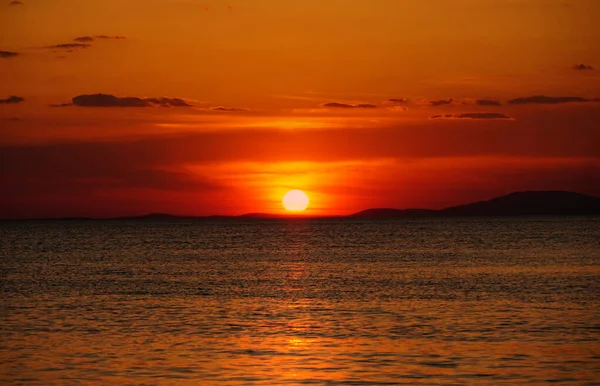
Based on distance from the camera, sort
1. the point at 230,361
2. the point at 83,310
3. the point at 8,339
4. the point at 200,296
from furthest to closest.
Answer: the point at 200,296
the point at 83,310
the point at 8,339
the point at 230,361

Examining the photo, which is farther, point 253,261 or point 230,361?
point 253,261

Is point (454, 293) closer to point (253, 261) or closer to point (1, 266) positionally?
point (253, 261)

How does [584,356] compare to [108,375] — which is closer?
[108,375]

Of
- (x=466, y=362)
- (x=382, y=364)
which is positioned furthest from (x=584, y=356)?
(x=382, y=364)

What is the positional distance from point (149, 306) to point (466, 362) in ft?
76.4

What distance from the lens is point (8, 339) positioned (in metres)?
38.4

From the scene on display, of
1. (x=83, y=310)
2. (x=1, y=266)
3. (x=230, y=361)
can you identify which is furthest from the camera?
(x=1, y=266)

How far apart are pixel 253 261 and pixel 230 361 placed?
63741mm

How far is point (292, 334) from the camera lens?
1542 inches

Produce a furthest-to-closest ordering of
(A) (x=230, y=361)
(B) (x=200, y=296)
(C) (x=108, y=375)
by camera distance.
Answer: (B) (x=200, y=296), (A) (x=230, y=361), (C) (x=108, y=375)

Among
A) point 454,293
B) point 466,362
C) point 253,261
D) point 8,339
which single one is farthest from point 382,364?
point 253,261

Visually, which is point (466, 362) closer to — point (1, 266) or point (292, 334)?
point (292, 334)

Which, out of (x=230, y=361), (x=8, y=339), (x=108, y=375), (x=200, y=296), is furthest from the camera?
(x=200, y=296)

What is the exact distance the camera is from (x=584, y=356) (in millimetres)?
33719
